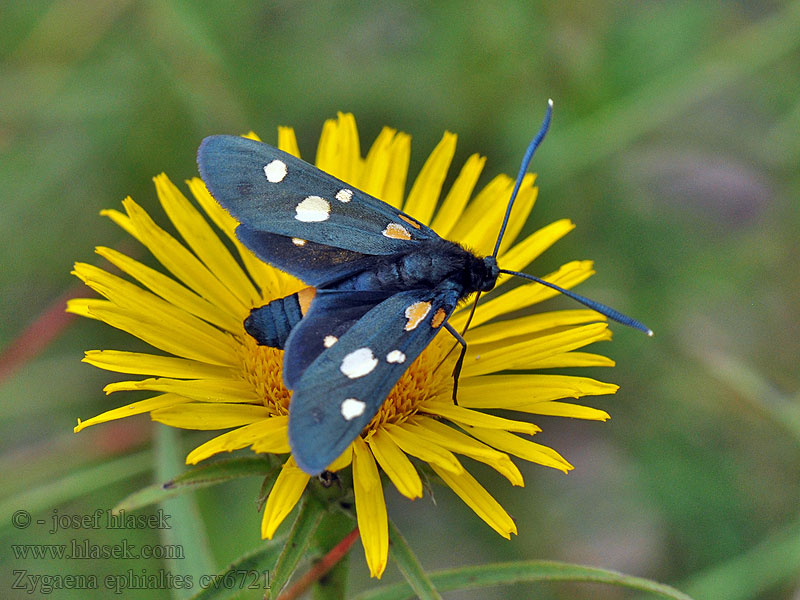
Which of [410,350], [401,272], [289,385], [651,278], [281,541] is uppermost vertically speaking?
Answer: [651,278]

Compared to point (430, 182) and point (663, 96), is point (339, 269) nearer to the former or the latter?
point (430, 182)

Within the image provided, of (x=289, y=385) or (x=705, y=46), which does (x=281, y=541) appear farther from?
(x=705, y=46)

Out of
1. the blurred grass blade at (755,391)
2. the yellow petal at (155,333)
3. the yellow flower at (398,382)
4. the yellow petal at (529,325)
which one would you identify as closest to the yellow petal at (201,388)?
the yellow flower at (398,382)

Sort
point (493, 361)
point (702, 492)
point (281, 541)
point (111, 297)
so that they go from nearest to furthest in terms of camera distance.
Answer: point (281, 541) < point (111, 297) < point (493, 361) < point (702, 492)

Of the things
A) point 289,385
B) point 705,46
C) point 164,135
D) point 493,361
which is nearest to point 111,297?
point 289,385

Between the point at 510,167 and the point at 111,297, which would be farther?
the point at 510,167

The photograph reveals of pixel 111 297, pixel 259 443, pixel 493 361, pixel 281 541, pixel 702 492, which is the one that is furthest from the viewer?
pixel 702 492

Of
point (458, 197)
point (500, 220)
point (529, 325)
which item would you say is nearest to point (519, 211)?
point (500, 220)

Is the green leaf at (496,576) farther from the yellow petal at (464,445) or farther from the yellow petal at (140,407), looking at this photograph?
the yellow petal at (140,407)
